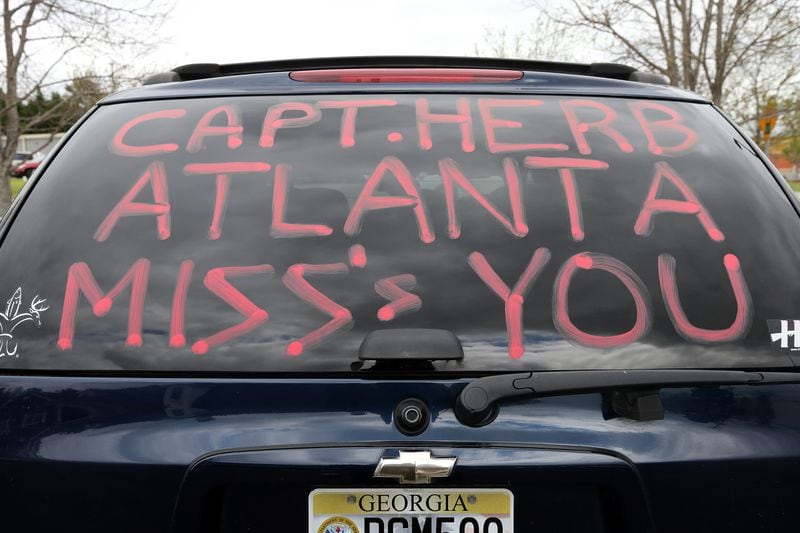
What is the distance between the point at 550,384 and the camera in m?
1.76

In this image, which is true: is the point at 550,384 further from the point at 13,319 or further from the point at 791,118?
the point at 791,118

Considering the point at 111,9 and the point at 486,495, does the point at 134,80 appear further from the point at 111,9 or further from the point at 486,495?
the point at 486,495

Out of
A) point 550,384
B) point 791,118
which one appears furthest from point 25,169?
point 550,384

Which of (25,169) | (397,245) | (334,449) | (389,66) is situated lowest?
(25,169)

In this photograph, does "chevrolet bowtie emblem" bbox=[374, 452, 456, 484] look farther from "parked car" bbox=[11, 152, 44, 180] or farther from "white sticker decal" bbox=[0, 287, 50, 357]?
"parked car" bbox=[11, 152, 44, 180]

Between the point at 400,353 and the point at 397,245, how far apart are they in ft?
0.86

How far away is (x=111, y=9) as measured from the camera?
13.8 metres

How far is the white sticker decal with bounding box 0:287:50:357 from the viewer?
1.87 metres

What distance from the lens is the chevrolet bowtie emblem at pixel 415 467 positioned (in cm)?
173

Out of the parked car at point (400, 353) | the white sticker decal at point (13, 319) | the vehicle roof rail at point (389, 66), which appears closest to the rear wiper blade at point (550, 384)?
the parked car at point (400, 353)

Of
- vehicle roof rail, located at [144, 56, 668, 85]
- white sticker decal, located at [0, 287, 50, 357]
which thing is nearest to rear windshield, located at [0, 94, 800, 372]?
white sticker decal, located at [0, 287, 50, 357]

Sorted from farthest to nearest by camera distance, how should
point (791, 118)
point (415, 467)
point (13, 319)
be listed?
point (791, 118) < point (13, 319) < point (415, 467)

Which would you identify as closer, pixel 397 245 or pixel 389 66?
pixel 397 245

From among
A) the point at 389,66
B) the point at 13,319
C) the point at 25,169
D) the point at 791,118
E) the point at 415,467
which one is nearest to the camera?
the point at 415,467
